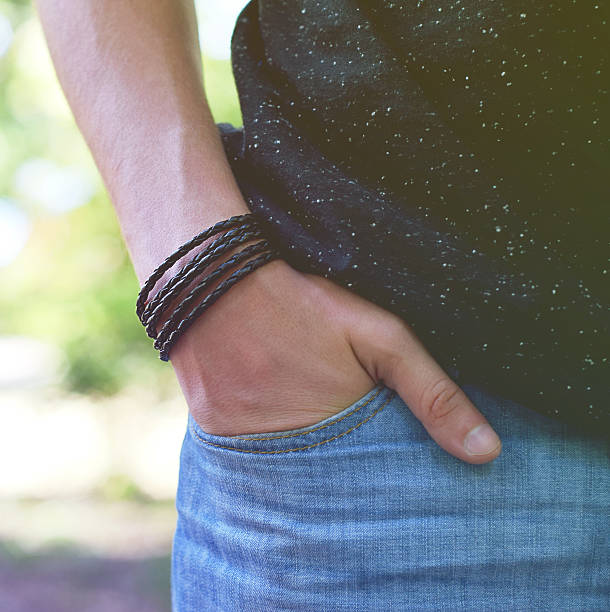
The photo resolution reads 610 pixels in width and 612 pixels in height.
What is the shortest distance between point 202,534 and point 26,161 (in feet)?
21.5

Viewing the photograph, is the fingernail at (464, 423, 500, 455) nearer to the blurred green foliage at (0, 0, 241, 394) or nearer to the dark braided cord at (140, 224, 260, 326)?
the dark braided cord at (140, 224, 260, 326)

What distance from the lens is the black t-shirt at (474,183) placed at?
82 cm

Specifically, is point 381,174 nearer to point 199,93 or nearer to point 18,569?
point 199,93

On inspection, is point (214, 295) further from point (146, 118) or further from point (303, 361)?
point (146, 118)

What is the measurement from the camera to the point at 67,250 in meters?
6.52

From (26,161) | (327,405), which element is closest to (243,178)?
(327,405)

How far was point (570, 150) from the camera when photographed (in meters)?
0.83

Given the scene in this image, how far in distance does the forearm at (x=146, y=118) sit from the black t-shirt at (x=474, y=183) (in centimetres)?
14

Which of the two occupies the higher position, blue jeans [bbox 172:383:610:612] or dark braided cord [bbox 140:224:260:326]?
dark braided cord [bbox 140:224:260:326]

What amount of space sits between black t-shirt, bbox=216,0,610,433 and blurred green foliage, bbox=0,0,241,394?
4970 mm

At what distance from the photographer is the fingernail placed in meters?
0.86

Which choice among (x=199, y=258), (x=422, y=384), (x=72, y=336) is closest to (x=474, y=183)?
(x=422, y=384)

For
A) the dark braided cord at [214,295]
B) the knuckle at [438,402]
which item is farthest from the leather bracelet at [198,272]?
the knuckle at [438,402]

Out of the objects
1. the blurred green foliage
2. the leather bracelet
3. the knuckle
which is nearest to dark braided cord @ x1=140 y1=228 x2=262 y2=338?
the leather bracelet
